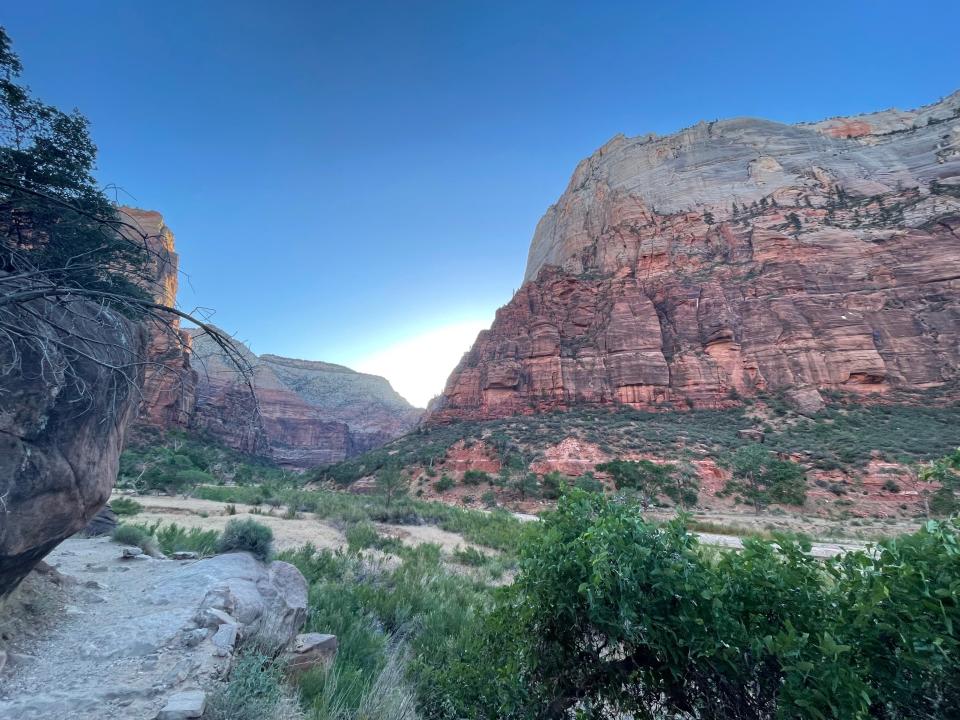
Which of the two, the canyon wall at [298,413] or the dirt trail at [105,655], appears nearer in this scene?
the dirt trail at [105,655]

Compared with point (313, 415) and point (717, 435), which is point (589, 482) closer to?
point (717, 435)

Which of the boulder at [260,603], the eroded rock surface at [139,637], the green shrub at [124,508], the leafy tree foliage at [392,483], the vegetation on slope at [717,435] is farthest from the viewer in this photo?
the leafy tree foliage at [392,483]

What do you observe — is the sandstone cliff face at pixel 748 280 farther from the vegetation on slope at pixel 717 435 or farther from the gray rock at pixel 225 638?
the gray rock at pixel 225 638

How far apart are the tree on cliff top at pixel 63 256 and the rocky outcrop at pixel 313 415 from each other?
1371 inches

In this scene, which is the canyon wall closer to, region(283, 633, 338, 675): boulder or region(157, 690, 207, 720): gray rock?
region(157, 690, 207, 720): gray rock

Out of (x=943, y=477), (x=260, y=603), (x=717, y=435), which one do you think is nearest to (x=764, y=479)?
(x=717, y=435)

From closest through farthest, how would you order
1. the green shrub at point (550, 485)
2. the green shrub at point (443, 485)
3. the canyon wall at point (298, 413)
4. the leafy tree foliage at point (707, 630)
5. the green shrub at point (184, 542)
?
the leafy tree foliage at point (707, 630)
the green shrub at point (184, 542)
the green shrub at point (550, 485)
the green shrub at point (443, 485)
the canyon wall at point (298, 413)

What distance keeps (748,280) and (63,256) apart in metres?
61.1

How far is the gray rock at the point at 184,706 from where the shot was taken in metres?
2.38

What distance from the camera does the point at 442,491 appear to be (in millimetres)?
34438

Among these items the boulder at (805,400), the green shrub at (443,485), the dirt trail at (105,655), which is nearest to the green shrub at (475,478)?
the green shrub at (443,485)

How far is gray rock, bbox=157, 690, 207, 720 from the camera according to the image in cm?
238

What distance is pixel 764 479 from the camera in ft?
97.1

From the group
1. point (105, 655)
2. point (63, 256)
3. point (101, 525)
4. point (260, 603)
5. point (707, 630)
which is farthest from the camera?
point (101, 525)
